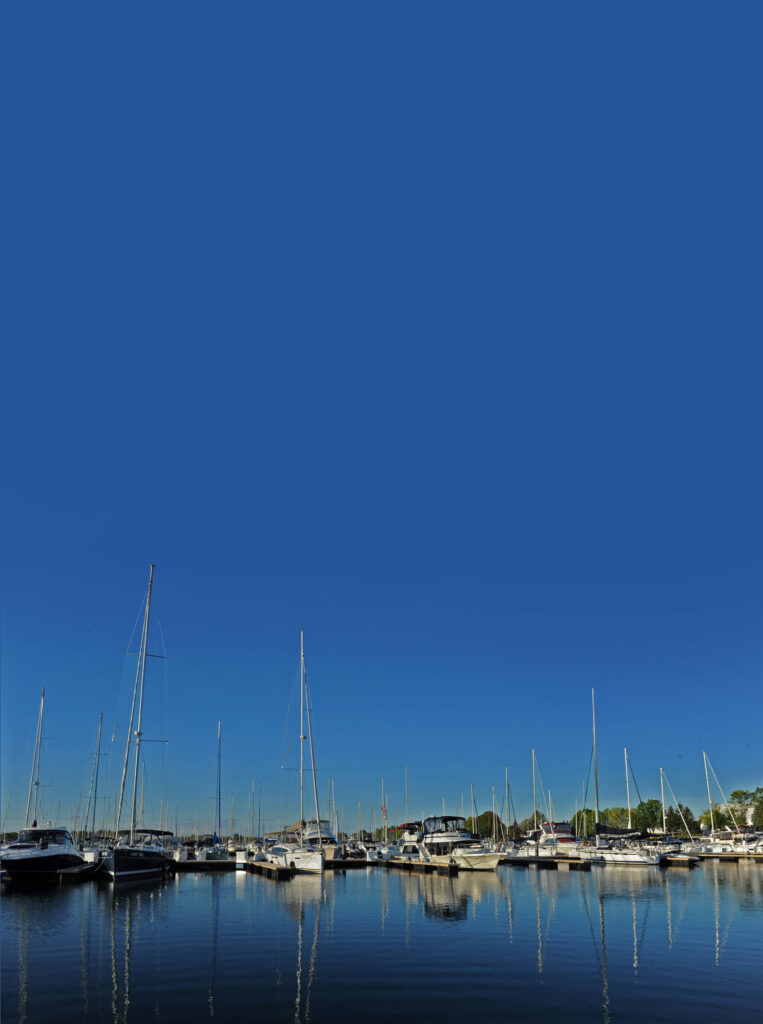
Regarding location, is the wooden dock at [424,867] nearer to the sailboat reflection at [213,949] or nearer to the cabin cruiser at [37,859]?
the sailboat reflection at [213,949]

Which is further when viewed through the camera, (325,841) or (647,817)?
(647,817)

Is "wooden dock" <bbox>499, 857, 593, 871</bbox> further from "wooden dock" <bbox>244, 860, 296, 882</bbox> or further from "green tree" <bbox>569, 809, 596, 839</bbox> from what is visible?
"green tree" <bbox>569, 809, 596, 839</bbox>

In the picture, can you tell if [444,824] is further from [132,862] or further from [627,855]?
[132,862]

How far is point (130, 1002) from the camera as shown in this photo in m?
21.5

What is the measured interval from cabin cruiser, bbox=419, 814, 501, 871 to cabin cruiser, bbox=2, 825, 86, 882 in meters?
36.4

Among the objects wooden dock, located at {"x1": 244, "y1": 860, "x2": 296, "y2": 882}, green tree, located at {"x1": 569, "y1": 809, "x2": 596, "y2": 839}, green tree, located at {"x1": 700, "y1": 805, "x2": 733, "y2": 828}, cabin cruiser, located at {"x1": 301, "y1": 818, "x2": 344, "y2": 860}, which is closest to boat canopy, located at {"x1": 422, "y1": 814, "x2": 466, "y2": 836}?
cabin cruiser, located at {"x1": 301, "y1": 818, "x2": 344, "y2": 860}

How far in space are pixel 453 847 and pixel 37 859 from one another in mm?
42018

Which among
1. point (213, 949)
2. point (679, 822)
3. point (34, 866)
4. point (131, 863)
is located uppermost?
point (213, 949)

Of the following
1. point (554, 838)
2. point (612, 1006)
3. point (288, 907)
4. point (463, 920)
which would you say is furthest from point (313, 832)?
point (612, 1006)

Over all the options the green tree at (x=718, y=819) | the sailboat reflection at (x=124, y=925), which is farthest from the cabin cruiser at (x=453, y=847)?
the green tree at (x=718, y=819)

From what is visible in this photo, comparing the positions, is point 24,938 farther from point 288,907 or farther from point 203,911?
point 288,907

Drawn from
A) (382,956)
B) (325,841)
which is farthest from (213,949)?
(325,841)

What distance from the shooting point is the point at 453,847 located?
7819 centimetres

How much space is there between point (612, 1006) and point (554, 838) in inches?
3747
